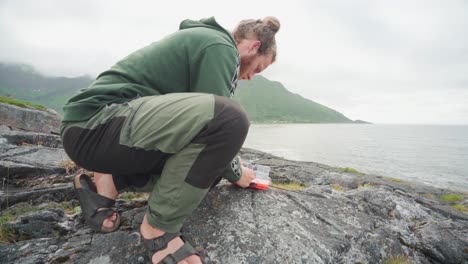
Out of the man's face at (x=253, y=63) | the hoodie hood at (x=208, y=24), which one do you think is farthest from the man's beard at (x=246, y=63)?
the hoodie hood at (x=208, y=24)

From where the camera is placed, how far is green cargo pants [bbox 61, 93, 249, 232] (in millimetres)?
2334

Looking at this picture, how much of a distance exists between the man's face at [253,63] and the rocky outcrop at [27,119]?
15.2 m

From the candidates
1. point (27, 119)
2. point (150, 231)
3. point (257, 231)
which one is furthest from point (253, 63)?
point (27, 119)

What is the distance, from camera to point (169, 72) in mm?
2861

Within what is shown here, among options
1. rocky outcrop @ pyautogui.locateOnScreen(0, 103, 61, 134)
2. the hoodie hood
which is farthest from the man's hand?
rocky outcrop @ pyautogui.locateOnScreen(0, 103, 61, 134)

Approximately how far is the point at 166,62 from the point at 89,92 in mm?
904

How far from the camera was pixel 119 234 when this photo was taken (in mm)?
2941

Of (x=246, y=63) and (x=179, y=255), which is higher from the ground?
(x=246, y=63)

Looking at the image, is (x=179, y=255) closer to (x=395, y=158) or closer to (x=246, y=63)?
(x=246, y=63)

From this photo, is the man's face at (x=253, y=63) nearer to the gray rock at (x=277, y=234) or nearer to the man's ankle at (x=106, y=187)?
the gray rock at (x=277, y=234)

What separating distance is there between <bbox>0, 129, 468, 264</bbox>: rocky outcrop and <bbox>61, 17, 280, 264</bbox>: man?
366mm

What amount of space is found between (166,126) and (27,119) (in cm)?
1596

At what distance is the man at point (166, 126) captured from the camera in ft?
7.70

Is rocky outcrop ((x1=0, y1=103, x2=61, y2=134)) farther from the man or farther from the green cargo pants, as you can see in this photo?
the green cargo pants
